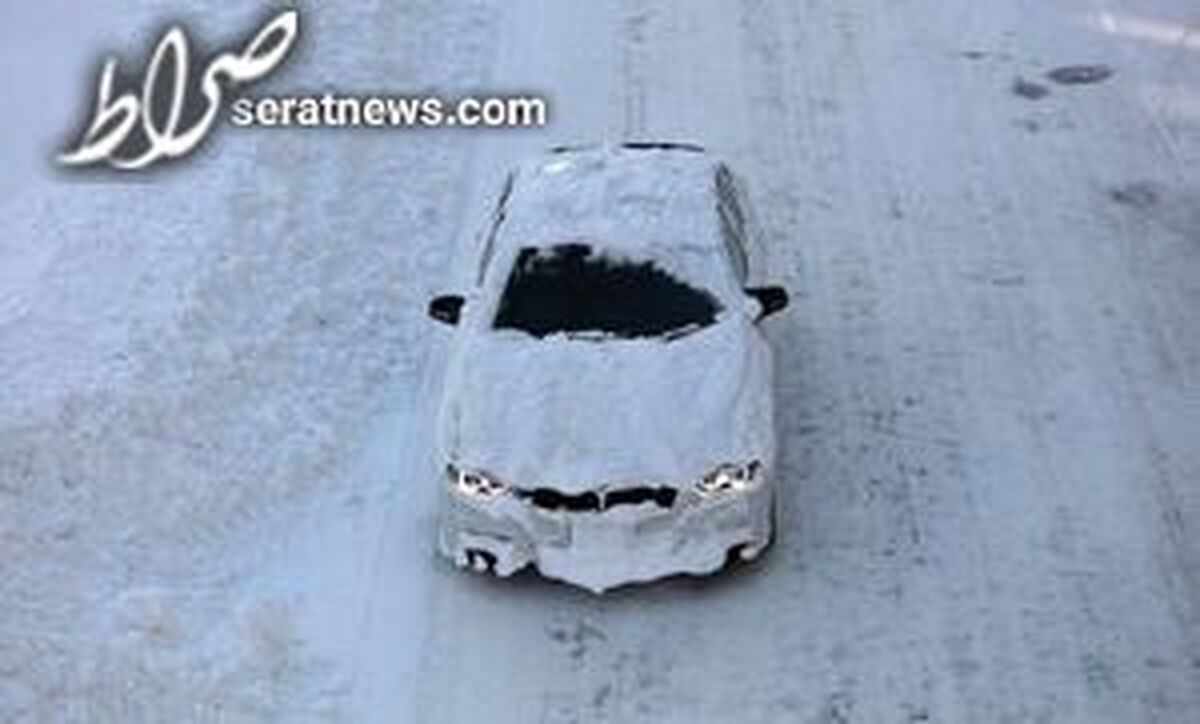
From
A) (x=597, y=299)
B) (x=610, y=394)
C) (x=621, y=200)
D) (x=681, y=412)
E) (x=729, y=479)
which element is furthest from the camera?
(x=621, y=200)

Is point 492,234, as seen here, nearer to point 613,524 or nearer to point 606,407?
point 606,407

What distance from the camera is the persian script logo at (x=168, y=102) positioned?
1574 centimetres

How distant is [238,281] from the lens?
13.8 metres

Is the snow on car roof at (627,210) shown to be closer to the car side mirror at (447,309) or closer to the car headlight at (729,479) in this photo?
the car side mirror at (447,309)

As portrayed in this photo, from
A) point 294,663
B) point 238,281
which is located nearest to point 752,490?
point 294,663

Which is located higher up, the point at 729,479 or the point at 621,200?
the point at 621,200

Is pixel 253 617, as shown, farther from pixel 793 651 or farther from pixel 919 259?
pixel 919 259

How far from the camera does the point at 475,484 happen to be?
1035 cm

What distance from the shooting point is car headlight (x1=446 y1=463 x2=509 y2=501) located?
10.3 meters

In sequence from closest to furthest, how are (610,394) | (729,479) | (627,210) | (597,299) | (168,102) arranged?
(729,479)
(610,394)
(597,299)
(627,210)
(168,102)

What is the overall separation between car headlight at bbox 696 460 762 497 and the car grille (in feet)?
0.57

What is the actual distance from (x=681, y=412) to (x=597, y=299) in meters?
1.11

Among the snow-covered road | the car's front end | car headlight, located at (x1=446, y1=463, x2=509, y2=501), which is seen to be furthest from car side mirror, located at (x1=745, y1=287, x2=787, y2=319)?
car headlight, located at (x1=446, y1=463, x2=509, y2=501)

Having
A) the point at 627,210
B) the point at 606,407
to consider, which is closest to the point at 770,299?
the point at 627,210
